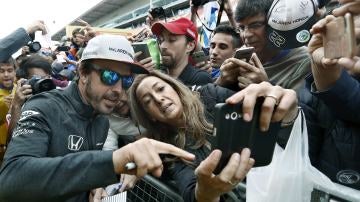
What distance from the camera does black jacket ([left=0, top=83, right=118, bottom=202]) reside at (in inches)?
50.6

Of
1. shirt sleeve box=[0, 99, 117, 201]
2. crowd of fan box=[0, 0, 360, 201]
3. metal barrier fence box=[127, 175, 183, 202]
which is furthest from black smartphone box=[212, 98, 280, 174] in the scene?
metal barrier fence box=[127, 175, 183, 202]

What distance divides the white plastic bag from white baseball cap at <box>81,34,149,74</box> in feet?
3.63

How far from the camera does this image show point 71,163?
131 cm

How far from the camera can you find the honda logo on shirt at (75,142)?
5.86 ft

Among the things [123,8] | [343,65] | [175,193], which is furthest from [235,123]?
[123,8]

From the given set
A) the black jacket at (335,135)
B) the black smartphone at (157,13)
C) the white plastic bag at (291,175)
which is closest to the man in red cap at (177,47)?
the black smartphone at (157,13)

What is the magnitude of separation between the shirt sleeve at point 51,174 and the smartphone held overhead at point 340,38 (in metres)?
0.79

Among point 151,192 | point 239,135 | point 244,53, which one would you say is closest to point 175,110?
point 151,192

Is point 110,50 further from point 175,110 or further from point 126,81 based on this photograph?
point 175,110

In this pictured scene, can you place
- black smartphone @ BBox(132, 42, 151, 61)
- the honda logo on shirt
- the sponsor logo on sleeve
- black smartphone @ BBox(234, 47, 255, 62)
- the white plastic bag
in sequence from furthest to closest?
black smartphone @ BBox(132, 42, 151, 61), the honda logo on shirt, the sponsor logo on sleeve, black smartphone @ BBox(234, 47, 255, 62), the white plastic bag

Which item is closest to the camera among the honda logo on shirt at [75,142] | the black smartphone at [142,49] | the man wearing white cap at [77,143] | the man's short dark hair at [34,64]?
the man wearing white cap at [77,143]

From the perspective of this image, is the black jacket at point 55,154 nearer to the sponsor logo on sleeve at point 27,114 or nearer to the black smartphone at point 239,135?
the sponsor logo on sleeve at point 27,114

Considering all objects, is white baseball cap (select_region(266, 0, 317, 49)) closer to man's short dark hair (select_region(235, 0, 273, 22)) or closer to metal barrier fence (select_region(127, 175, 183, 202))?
man's short dark hair (select_region(235, 0, 273, 22))

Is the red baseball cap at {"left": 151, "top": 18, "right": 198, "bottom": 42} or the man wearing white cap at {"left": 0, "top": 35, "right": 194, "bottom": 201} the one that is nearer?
the man wearing white cap at {"left": 0, "top": 35, "right": 194, "bottom": 201}
